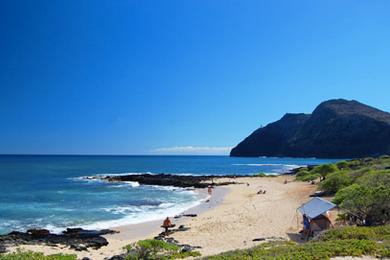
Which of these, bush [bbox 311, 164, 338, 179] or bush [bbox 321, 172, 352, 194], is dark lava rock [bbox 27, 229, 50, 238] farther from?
bush [bbox 311, 164, 338, 179]

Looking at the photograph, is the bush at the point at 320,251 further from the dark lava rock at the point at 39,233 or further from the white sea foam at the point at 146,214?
the white sea foam at the point at 146,214

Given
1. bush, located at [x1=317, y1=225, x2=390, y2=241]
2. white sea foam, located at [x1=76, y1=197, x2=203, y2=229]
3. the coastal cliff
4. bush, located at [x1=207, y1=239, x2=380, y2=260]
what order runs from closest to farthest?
bush, located at [x1=207, y1=239, x2=380, y2=260] < bush, located at [x1=317, y1=225, x2=390, y2=241] < white sea foam, located at [x1=76, y1=197, x2=203, y2=229] < the coastal cliff

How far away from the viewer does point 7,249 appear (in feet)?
58.3

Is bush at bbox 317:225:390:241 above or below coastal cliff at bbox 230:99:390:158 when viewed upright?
below

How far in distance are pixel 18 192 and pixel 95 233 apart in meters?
29.6

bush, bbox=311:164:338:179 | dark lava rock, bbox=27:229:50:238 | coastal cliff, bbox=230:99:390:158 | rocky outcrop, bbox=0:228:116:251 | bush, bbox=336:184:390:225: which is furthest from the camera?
coastal cliff, bbox=230:99:390:158

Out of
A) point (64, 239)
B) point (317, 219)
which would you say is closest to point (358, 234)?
point (317, 219)

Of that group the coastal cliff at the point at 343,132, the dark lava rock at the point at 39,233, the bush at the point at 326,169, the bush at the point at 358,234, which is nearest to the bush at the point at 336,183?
the bush at the point at 326,169

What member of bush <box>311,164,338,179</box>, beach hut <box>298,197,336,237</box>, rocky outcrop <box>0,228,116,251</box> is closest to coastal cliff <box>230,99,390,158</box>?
bush <box>311,164,338,179</box>

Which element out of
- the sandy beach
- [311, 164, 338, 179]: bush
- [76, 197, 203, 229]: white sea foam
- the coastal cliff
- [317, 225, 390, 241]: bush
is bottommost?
[76, 197, 203, 229]: white sea foam

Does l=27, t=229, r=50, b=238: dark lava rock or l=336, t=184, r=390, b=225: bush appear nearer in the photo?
l=336, t=184, r=390, b=225: bush

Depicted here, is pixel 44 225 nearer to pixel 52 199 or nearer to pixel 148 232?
pixel 148 232

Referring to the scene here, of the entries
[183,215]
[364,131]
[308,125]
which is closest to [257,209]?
[183,215]

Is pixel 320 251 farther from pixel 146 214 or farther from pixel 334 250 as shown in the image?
pixel 146 214
